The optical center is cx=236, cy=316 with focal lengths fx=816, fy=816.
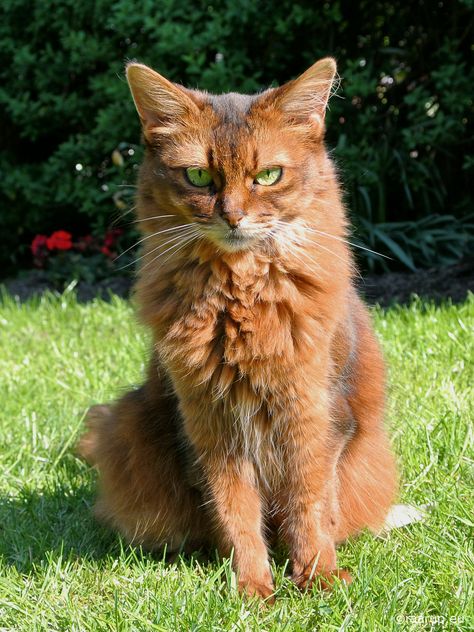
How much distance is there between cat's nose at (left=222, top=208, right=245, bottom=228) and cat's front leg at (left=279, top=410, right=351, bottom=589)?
624 millimetres

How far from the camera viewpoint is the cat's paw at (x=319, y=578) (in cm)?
244

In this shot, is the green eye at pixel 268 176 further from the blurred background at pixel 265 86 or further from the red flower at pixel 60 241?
the red flower at pixel 60 241

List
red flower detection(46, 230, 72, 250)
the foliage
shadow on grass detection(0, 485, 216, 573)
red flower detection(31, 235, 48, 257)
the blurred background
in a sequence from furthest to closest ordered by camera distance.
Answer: red flower detection(31, 235, 48, 257) → red flower detection(46, 230, 72, 250) → the foliage → the blurred background → shadow on grass detection(0, 485, 216, 573)

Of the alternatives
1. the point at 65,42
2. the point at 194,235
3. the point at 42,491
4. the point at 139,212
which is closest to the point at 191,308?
the point at 194,235

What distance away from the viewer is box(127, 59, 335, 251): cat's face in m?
2.33

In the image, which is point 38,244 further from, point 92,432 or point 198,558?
point 198,558

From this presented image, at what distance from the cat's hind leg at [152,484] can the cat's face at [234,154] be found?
28.8 inches

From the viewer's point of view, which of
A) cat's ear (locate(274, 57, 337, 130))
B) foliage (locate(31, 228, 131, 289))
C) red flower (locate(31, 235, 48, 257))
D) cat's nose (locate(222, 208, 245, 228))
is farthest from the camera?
red flower (locate(31, 235, 48, 257))

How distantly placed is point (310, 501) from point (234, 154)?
106 centimetres

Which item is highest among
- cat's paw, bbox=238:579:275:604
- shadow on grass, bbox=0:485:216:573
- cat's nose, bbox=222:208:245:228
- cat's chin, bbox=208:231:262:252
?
cat's nose, bbox=222:208:245:228

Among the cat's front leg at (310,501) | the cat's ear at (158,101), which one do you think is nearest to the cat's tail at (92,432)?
the cat's front leg at (310,501)

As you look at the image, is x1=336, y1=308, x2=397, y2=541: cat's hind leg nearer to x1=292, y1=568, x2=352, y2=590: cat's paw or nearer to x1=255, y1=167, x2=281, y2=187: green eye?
x1=292, y1=568, x2=352, y2=590: cat's paw

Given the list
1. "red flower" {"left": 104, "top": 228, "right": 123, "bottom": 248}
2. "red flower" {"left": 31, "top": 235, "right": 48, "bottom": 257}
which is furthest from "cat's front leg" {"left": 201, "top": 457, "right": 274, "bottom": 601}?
"red flower" {"left": 31, "top": 235, "right": 48, "bottom": 257}

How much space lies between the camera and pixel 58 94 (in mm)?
6930
